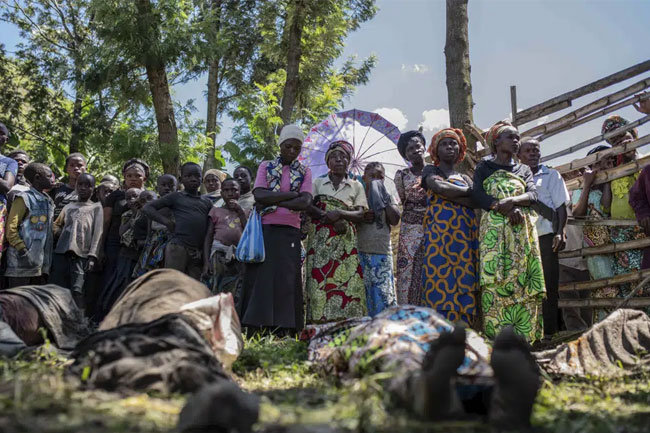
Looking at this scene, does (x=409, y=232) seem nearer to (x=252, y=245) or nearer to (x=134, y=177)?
(x=252, y=245)

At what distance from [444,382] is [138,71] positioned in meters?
10.8

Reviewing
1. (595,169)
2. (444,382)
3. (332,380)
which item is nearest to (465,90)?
(595,169)

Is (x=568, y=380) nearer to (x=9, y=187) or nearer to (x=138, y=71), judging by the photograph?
(x=9, y=187)

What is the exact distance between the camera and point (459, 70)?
27.8ft

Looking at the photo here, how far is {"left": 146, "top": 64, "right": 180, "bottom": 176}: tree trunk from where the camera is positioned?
1102cm

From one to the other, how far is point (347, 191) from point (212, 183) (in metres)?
2.42

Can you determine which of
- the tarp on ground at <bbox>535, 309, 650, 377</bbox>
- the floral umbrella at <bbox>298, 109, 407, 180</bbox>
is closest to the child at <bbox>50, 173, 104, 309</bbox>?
the floral umbrella at <bbox>298, 109, 407, 180</bbox>

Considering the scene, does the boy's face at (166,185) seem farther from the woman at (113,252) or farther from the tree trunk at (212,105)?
the tree trunk at (212,105)

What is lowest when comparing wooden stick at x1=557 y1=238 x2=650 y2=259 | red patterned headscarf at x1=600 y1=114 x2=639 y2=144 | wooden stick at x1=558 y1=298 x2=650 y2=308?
wooden stick at x1=558 y1=298 x2=650 y2=308

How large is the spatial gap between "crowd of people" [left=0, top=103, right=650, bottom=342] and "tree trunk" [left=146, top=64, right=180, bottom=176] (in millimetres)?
3243

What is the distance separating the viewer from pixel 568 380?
157 inches

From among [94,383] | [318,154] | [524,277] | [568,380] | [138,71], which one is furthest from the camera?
[138,71]

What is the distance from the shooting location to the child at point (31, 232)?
6516mm

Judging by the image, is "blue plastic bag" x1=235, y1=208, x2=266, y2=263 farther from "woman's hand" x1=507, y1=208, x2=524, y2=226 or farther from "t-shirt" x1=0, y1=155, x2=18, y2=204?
"t-shirt" x1=0, y1=155, x2=18, y2=204
